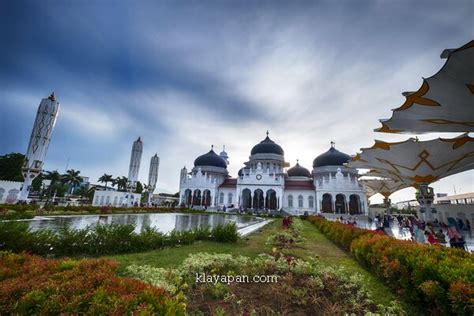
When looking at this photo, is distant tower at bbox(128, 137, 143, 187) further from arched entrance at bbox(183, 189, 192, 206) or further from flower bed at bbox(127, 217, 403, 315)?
flower bed at bbox(127, 217, 403, 315)

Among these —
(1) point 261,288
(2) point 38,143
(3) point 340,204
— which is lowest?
(1) point 261,288

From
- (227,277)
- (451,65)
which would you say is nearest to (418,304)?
(227,277)

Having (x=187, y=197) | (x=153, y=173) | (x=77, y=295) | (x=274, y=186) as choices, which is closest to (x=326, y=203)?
(x=274, y=186)

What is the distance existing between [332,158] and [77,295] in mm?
42843

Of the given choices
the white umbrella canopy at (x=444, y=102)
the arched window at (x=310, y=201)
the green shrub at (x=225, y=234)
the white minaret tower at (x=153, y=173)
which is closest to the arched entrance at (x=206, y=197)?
the white minaret tower at (x=153, y=173)

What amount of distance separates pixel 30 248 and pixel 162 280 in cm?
465

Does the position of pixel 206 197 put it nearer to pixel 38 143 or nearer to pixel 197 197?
pixel 197 197

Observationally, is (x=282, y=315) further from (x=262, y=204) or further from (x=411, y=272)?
(x=262, y=204)

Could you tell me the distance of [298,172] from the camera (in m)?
48.9

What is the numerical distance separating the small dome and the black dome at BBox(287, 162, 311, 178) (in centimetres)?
599

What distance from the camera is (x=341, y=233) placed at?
33.3 ft

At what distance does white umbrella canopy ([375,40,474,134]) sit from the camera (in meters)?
8.19

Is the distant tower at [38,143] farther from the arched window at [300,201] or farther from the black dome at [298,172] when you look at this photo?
the black dome at [298,172]

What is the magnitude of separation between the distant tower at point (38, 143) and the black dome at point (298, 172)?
41736 mm
